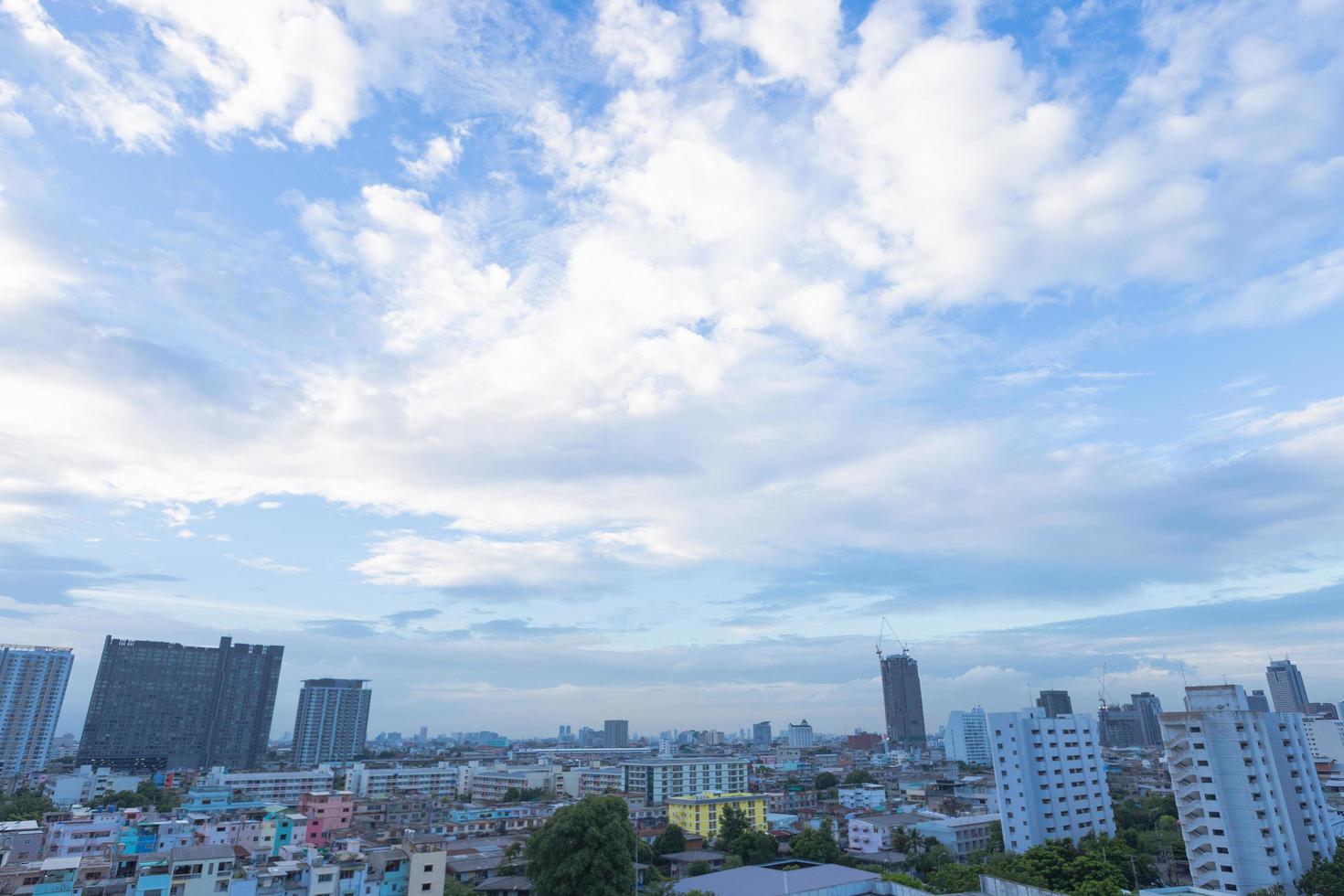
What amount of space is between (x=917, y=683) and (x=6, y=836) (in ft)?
591

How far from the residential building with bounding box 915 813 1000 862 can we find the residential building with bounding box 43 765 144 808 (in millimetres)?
65857

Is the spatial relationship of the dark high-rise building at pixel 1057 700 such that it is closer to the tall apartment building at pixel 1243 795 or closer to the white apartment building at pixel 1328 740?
the white apartment building at pixel 1328 740

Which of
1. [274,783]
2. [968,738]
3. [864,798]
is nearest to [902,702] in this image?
[968,738]

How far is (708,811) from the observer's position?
53312mm

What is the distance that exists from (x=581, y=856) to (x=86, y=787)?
63.5 metres

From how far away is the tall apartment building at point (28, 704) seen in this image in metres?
84.2

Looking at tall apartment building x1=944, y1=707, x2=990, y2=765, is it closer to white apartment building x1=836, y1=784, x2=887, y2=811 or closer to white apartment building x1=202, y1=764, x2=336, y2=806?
white apartment building x1=836, y1=784, x2=887, y2=811

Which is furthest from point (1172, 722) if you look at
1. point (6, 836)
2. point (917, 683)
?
point (917, 683)

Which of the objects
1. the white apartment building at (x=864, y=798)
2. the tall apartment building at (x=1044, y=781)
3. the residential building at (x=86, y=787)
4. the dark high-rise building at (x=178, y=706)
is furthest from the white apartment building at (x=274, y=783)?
the tall apartment building at (x=1044, y=781)

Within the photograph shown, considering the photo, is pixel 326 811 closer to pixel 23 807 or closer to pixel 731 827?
pixel 23 807

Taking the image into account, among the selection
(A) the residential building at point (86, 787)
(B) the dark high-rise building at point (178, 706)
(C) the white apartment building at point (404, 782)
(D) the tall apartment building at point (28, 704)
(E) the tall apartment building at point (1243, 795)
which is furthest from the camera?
(B) the dark high-rise building at point (178, 706)

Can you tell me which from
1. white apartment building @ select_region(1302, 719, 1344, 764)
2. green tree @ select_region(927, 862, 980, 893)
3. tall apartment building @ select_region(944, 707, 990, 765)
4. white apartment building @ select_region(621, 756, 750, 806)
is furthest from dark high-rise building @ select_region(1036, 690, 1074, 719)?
green tree @ select_region(927, 862, 980, 893)

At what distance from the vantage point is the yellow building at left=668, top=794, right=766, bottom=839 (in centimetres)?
5284

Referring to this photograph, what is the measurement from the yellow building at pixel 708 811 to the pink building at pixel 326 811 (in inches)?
936
